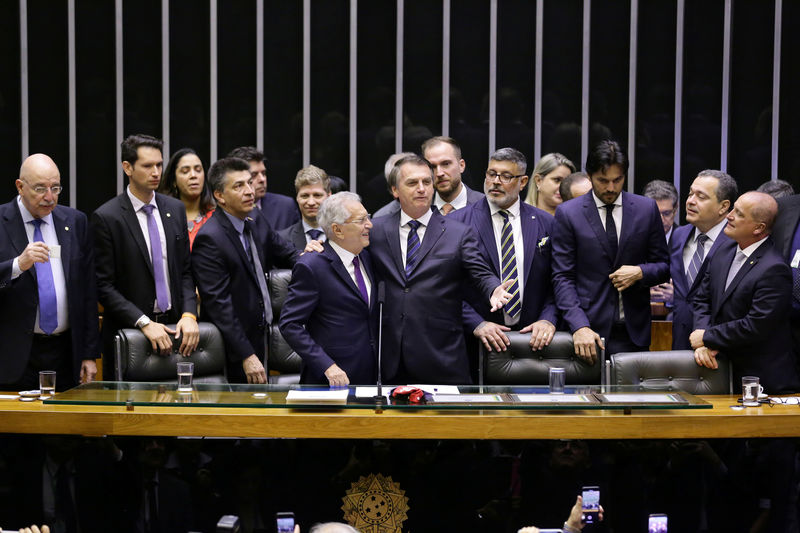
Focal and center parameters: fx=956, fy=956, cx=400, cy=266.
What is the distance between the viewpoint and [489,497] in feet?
10.7

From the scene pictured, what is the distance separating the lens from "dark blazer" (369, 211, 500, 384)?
13.4 feet

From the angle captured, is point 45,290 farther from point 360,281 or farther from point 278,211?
point 278,211

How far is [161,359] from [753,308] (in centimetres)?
247

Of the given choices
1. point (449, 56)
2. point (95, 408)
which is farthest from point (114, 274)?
point (449, 56)

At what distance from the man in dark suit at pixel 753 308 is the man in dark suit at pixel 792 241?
37 centimetres

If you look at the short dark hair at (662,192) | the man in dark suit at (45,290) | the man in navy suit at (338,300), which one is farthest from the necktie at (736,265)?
the man in dark suit at (45,290)

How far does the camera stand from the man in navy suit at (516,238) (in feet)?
15.0

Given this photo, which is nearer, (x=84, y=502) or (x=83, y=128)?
(x=84, y=502)

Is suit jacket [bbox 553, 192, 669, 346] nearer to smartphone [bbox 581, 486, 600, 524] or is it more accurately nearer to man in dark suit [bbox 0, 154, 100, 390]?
smartphone [bbox 581, 486, 600, 524]

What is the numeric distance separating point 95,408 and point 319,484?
830 mm

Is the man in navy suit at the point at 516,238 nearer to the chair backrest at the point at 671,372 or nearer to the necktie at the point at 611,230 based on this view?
the necktie at the point at 611,230

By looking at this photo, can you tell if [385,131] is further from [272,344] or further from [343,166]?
[272,344]

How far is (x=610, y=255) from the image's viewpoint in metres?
4.54

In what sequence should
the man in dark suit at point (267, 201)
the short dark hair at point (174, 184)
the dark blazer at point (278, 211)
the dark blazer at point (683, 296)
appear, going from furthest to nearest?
the dark blazer at point (278, 211), the man in dark suit at point (267, 201), the short dark hair at point (174, 184), the dark blazer at point (683, 296)
